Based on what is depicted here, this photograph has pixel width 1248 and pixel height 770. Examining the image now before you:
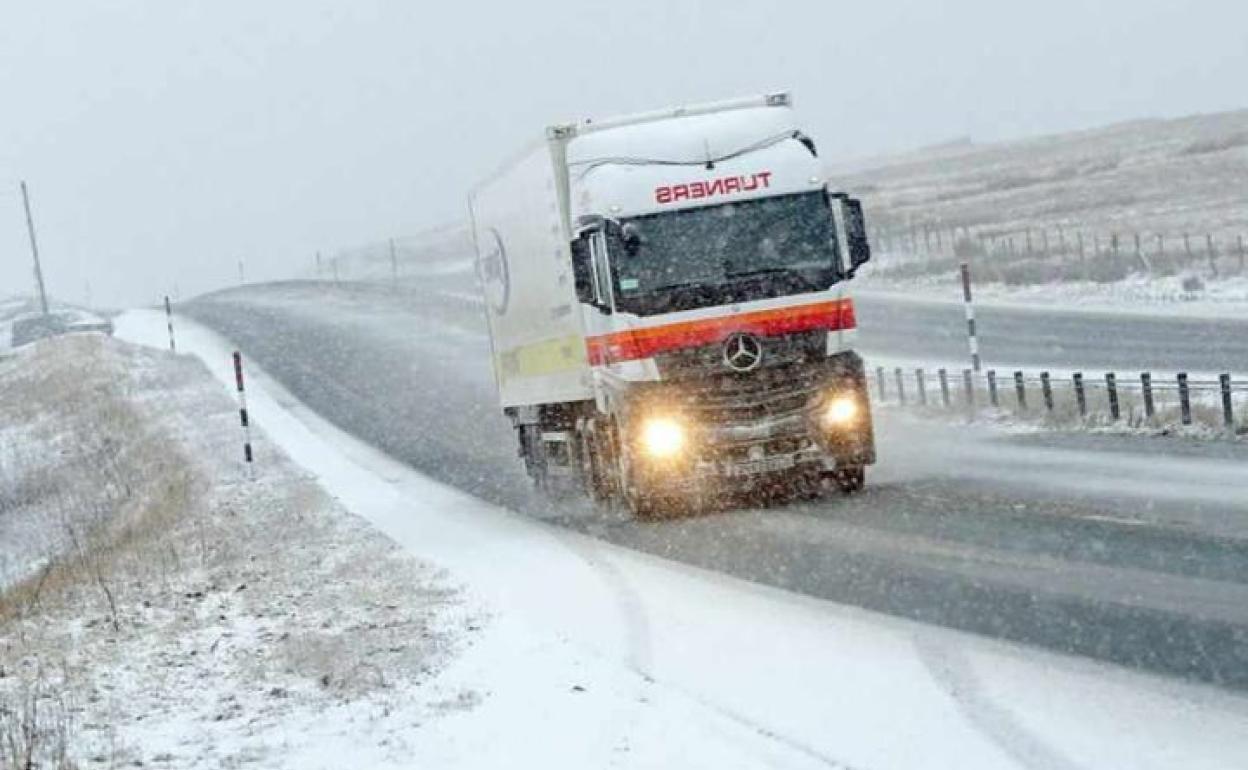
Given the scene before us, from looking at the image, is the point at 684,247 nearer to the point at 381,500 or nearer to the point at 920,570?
the point at 920,570

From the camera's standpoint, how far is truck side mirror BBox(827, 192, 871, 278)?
17125 mm

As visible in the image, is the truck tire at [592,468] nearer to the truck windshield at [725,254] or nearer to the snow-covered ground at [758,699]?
the truck windshield at [725,254]

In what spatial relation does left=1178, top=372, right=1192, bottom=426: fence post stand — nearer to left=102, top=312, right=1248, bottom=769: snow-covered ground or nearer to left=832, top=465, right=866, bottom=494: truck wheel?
left=832, top=465, right=866, bottom=494: truck wheel

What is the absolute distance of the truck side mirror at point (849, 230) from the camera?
1712cm

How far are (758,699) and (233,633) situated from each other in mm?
4923

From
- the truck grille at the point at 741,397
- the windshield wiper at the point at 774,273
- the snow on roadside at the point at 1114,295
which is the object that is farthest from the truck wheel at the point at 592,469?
the snow on roadside at the point at 1114,295

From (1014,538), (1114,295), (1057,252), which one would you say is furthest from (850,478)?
(1057,252)

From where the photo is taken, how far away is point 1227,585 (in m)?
10.8

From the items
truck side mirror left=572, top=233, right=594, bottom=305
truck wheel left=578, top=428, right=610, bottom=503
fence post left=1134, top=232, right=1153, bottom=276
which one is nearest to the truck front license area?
truck side mirror left=572, top=233, right=594, bottom=305

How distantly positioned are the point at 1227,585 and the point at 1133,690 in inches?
106

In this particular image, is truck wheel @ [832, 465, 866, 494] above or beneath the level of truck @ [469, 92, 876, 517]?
beneath

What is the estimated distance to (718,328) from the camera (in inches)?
665

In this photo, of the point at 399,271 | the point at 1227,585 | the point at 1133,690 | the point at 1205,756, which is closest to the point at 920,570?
the point at 1227,585

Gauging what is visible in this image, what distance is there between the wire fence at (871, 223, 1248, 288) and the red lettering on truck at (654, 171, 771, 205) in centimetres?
2824
